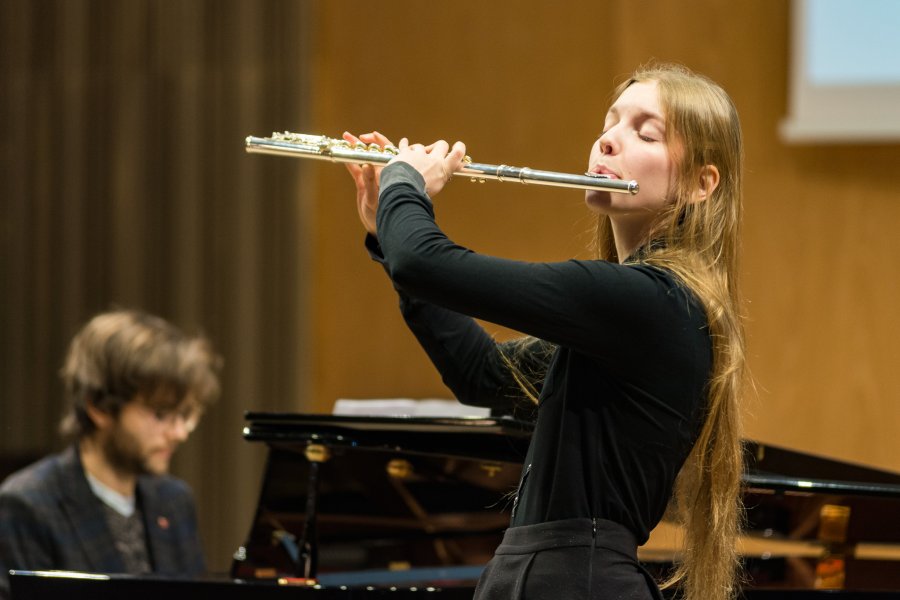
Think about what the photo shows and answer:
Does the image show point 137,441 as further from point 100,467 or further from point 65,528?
point 65,528

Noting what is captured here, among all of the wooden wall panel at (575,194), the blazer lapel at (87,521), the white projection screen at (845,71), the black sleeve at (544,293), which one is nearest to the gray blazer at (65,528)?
the blazer lapel at (87,521)

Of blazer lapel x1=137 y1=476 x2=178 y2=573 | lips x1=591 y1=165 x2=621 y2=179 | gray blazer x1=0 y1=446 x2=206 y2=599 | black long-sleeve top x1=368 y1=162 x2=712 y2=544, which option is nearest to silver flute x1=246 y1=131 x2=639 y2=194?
lips x1=591 y1=165 x2=621 y2=179

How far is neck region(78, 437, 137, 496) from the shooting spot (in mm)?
2781

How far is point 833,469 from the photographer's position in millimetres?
2113

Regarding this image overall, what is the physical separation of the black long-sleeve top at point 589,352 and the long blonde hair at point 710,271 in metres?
0.04

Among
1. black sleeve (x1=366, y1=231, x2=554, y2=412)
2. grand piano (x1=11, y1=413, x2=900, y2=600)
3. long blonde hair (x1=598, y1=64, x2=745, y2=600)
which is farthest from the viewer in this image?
grand piano (x1=11, y1=413, x2=900, y2=600)

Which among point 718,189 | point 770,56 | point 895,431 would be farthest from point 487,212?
point 718,189

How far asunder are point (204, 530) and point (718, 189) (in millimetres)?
3073

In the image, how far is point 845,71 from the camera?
342cm

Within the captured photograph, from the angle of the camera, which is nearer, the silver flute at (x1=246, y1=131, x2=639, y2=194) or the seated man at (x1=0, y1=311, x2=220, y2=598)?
the silver flute at (x1=246, y1=131, x2=639, y2=194)

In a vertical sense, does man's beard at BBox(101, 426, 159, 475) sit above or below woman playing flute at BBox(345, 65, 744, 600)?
below

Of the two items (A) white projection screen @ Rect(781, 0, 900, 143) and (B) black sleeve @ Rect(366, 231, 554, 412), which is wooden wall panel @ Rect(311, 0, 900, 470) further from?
(B) black sleeve @ Rect(366, 231, 554, 412)

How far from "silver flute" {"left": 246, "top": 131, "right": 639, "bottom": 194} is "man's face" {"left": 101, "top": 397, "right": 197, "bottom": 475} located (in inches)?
54.1

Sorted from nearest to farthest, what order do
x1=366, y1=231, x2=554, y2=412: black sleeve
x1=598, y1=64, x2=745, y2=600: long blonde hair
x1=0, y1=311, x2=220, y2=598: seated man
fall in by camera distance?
x1=598, y1=64, x2=745, y2=600: long blonde hair
x1=366, y1=231, x2=554, y2=412: black sleeve
x1=0, y1=311, x2=220, y2=598: seated man
